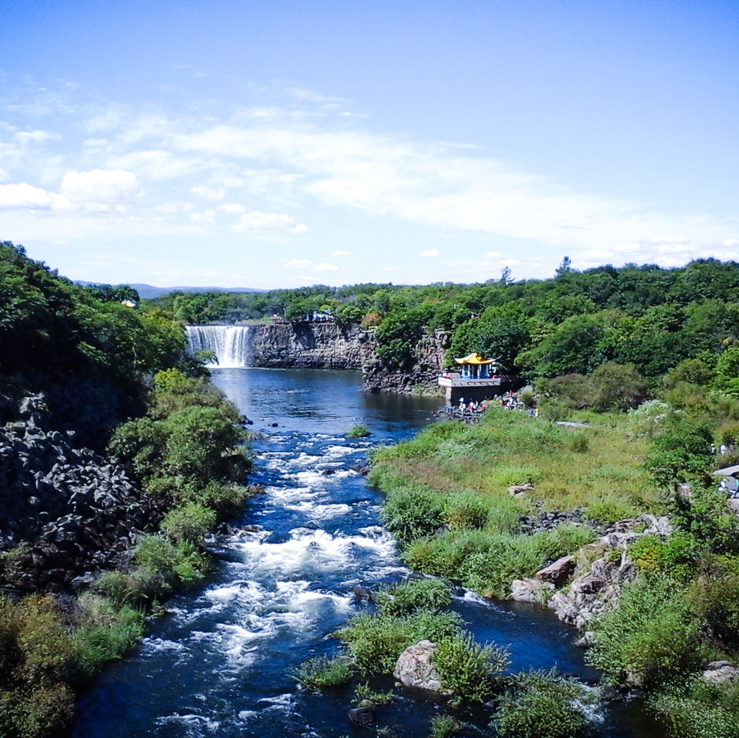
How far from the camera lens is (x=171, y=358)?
169ft

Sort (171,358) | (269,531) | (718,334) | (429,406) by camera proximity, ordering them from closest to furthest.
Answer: (269,531) < (171,358) < (718,334) < (429,406)

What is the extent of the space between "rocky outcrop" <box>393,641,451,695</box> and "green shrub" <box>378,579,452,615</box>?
2892 mm

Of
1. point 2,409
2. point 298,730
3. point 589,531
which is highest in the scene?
point 2,409

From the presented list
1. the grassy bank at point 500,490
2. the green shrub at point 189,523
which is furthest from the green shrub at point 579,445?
the green shrub at point 189,523

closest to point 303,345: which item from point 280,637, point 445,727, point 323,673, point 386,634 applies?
point 280,637

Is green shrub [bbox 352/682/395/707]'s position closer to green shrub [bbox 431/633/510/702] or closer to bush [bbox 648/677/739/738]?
green shrub [bbox 431/633/510/702]

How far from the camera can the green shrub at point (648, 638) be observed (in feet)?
59.5

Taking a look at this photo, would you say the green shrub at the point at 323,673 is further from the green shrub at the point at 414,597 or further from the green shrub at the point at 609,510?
the green shrub at the point at 609,510

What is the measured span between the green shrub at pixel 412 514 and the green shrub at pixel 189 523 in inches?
308

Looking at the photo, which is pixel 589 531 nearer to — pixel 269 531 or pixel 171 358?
pixel 269 531

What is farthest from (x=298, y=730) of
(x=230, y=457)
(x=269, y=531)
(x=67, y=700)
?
(x=230, y=457)

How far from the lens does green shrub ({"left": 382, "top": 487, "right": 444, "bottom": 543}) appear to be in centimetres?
2995

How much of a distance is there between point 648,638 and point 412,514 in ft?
43.9

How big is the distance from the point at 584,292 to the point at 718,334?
110ft
